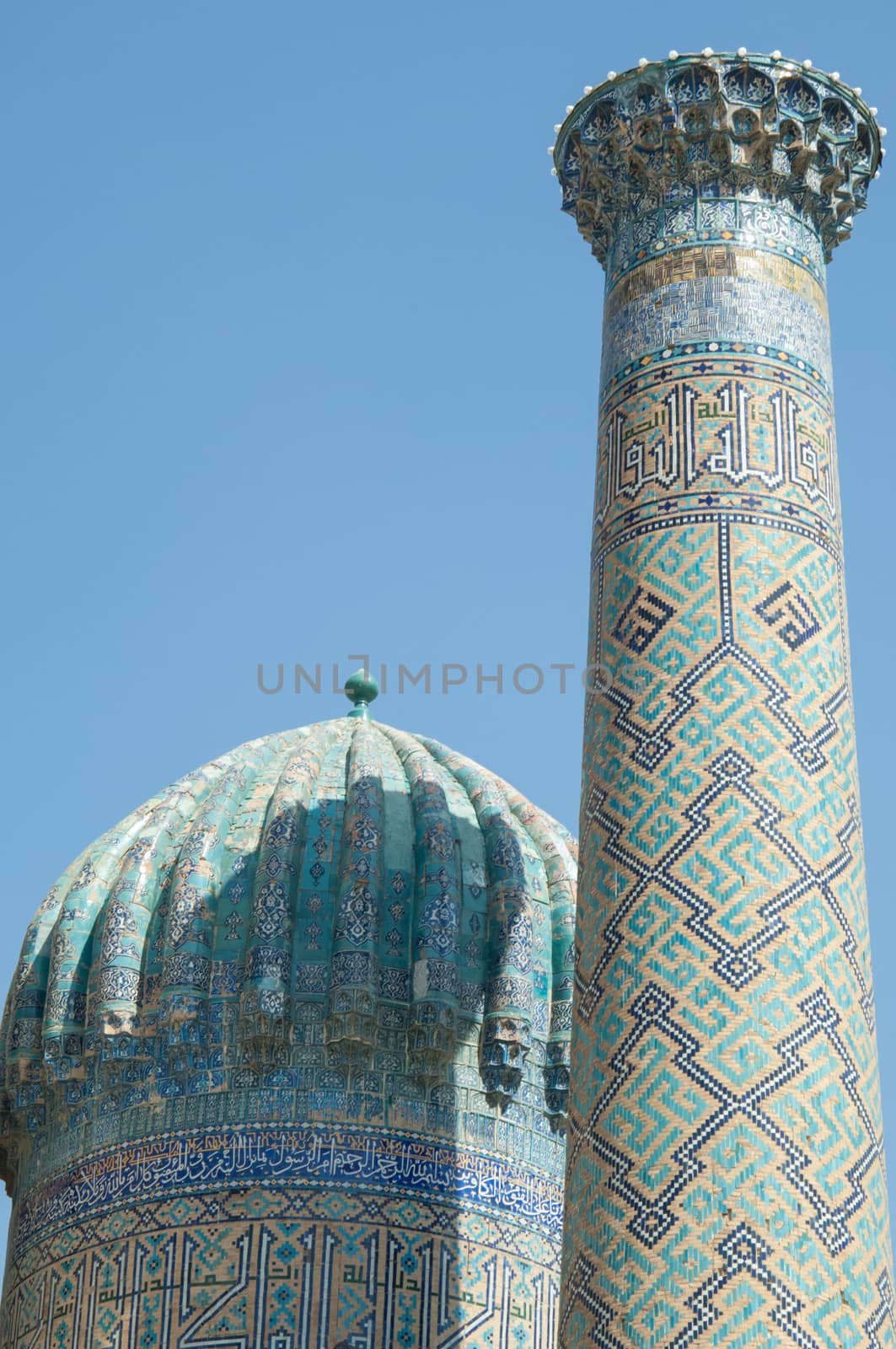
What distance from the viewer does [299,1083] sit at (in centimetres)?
904

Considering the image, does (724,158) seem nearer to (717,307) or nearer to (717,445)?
(717,307)

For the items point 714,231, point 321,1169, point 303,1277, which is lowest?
point 303,1277

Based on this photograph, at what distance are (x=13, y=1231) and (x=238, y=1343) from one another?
154cm

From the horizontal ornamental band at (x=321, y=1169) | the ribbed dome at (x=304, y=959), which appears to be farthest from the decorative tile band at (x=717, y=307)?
the horizontal ornamental band at (x=321, y=1169)

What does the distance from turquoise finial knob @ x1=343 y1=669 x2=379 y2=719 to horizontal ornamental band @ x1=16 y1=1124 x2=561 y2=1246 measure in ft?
8.04

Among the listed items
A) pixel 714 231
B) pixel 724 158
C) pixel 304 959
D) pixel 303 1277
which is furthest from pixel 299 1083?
pixel 724 158

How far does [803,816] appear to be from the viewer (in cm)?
673

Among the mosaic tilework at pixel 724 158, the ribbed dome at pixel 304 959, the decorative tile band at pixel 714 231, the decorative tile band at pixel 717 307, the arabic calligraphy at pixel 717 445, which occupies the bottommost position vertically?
→ the ribbed dome at pixel 304 959

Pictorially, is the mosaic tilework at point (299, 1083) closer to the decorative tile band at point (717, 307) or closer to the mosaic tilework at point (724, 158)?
the decorative tile band at point (717, 307)

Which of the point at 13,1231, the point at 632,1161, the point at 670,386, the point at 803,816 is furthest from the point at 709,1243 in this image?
the point at 13,1231

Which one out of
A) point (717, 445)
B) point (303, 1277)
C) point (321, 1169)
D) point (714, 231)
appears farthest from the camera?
point (321, 1169)

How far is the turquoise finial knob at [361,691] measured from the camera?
35.8ft

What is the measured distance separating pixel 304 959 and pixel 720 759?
290 cm

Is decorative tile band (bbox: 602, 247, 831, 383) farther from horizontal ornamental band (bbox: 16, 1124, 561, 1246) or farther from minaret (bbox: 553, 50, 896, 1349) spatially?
horizontal ornamental band (bbox: 16, 1124, 561, 1246)
